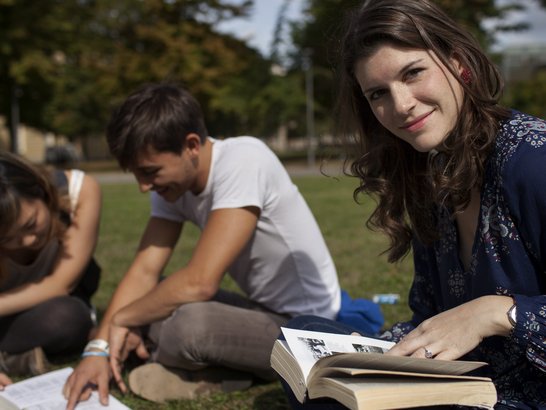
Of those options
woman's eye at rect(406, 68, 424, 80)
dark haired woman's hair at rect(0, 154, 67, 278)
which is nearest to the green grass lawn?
woman's eye at rect(406, 68, 424, 80)

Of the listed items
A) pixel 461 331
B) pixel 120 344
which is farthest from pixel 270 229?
→ pixel 461 331

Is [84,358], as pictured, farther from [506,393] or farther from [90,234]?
[506,393]

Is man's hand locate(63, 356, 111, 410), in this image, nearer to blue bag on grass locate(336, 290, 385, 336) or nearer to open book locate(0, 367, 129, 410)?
open book locate(0, 367, 129, 410)

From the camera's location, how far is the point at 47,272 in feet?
11.2

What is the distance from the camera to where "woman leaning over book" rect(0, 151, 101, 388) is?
3186 mm

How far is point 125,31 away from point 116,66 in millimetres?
3003

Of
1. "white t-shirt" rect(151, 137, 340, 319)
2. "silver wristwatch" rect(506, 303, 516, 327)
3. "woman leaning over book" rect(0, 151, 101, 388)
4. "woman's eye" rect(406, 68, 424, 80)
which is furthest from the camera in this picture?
"woman leaning over book" rect(0, 151, 101, 388)

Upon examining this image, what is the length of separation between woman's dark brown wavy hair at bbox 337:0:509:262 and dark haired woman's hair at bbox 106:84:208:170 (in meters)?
0.89

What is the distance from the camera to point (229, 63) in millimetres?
30938

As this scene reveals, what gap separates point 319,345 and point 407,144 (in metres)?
0.68

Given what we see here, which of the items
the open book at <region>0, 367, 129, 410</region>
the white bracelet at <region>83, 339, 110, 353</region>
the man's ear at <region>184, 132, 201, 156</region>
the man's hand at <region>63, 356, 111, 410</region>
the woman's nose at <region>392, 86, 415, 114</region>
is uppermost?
the woman's nose at <region>392, 86, 415, 114</region>

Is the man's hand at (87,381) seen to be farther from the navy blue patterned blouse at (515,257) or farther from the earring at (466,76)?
the earring at (466,76)

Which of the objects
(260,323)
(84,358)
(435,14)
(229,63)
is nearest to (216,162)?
(260,323)

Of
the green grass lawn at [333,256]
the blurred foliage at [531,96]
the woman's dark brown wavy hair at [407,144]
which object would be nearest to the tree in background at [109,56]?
the blurred foliage at [531,96]
